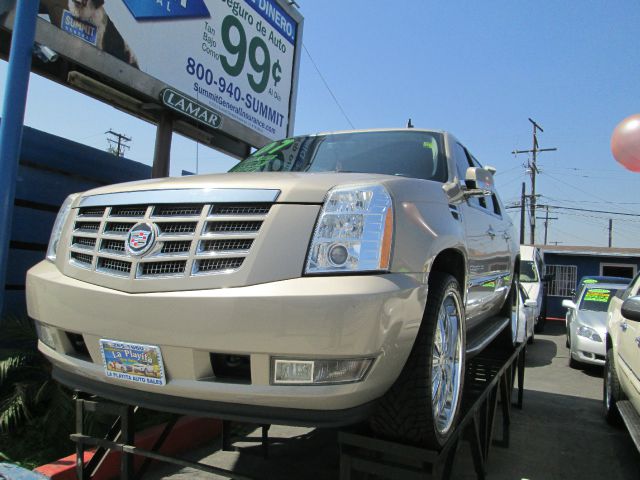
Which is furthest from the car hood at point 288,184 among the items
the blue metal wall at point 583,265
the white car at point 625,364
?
the blue metal wall at point 583,265

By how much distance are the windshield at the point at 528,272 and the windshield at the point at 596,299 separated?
162 inches

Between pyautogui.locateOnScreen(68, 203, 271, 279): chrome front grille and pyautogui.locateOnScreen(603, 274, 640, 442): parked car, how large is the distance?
7.92 ft

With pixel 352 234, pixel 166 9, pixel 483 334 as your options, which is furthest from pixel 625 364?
pixel 166 9

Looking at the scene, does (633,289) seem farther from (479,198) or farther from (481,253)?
(481,253)

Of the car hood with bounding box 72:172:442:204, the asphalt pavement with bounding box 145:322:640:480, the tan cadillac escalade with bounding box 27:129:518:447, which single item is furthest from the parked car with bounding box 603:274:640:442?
the car hood with bounding box 72:172:442:204

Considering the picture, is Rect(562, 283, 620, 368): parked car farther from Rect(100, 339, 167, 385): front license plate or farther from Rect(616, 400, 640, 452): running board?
Rect(100, 339, 167, 385): front license plate

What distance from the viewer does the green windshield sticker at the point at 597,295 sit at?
9.38 metres

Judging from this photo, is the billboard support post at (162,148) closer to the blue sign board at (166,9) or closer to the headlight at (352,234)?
the blue sign board at (166,9)

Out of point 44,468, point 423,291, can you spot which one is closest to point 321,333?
point 423,291

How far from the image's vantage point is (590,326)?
8578 millimetres

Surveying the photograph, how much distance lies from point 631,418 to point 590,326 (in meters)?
5.30

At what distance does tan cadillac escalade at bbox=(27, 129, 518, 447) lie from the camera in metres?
1.74

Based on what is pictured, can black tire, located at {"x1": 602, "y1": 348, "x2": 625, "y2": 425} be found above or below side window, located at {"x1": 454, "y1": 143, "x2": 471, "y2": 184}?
below

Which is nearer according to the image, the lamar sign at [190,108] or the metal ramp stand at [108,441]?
the metal ramp stand at [108,441]
